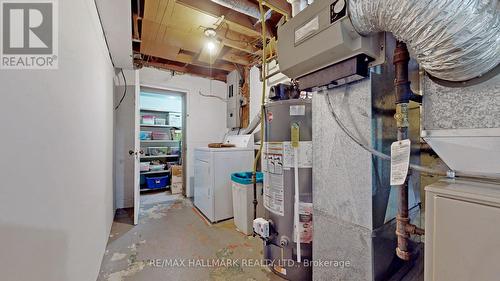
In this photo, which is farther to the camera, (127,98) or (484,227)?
(127,98)

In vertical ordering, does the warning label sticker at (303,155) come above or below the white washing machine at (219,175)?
above

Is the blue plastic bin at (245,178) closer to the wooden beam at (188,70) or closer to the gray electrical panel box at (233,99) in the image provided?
the gray electrical panel box at (233,99)

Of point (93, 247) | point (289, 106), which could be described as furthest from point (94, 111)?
point (289, 106)

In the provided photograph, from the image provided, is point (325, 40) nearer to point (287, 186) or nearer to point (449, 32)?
point (449, 32)

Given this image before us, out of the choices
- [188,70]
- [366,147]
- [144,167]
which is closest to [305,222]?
[366,147]

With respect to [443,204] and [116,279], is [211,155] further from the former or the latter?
[443,204]

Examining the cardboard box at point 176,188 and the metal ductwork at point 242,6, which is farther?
the cardboard box at point 176,188

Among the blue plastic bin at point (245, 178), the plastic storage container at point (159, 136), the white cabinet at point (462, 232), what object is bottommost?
the blue plastic bin at point (245, 178)

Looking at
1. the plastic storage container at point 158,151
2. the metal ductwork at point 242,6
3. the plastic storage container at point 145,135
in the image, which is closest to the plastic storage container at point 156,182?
the plastic storage container at point 158,151

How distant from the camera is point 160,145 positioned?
4957mm

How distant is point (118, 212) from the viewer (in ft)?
10.1

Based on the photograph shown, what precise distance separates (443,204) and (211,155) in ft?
7.64
